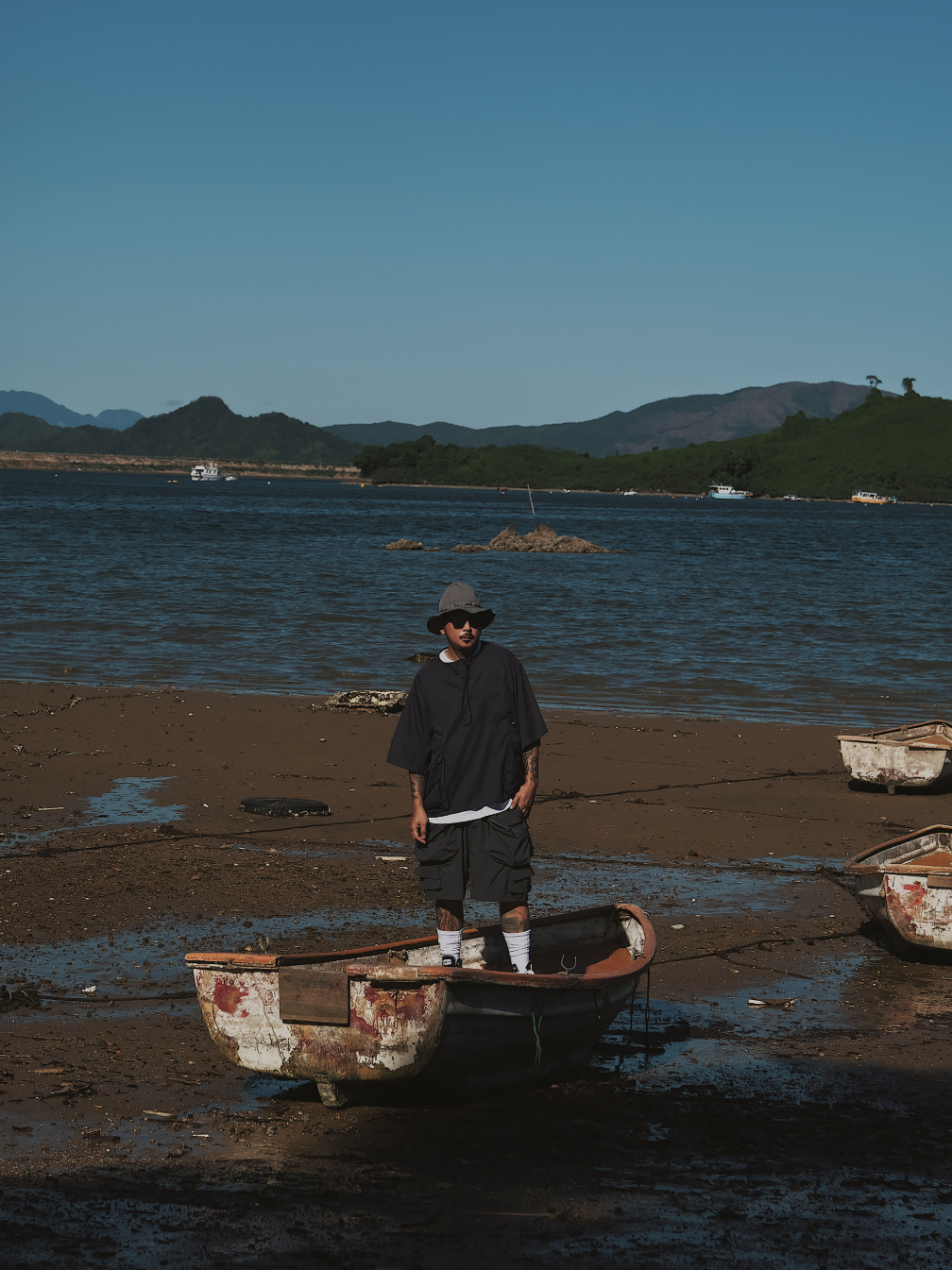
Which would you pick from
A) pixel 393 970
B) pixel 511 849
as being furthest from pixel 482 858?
pixel 393 970

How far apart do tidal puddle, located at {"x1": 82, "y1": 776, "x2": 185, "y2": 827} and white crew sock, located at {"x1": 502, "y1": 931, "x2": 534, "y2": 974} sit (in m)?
4.87

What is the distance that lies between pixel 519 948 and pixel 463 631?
145 centimetres

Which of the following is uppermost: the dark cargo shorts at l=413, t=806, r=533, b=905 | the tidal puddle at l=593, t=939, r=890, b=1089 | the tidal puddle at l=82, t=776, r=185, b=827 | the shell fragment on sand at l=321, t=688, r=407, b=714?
the dark cargo shorts at l=413, t=806, r=533, b=905

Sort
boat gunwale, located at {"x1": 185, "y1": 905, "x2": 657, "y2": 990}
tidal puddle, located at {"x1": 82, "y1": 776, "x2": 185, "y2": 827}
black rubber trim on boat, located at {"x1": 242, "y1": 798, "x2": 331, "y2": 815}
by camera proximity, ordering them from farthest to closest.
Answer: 1. black rubber trim on boat, located at {"x1": 242, "y1": 798, "x2": 331, "y2": 815}
2. tidal puddle, located at {"x1": 82, "y1": 776, "x2": 185, "y2": 827}
3. boat gunwale, located at {"x1": 185, "y1": 905, "x2": 657, "y2": 990}

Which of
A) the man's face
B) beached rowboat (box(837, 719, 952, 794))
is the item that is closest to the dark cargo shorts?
the man's face

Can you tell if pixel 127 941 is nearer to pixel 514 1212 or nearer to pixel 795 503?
pixel 514 1212

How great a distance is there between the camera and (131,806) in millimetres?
10375

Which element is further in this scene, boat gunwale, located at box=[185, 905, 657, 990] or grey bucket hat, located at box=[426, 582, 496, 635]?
grey bucket hat, located at box=[426, 582, 496, 635]

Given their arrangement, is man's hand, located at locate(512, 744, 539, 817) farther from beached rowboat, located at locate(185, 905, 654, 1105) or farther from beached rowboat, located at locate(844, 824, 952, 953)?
beached rowboat, located at locate(844, 824, 952, 953)

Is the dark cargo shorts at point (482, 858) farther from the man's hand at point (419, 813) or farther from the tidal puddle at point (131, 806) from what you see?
the tidal puddle at point (131, 806)

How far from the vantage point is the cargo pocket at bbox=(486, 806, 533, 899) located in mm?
5586

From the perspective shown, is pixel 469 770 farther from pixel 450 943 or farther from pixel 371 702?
pixel 371 702

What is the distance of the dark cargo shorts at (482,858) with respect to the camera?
5.59 meters

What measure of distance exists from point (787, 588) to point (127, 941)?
3664 centimetres
